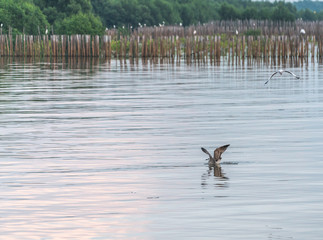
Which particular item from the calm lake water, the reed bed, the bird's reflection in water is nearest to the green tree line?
the reed bed

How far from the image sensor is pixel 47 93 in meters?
30.2

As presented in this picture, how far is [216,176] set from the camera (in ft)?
42.9

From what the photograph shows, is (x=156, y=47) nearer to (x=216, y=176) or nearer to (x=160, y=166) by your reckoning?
(x=160, y=166)

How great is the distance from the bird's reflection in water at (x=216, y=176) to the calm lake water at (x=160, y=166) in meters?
0.04

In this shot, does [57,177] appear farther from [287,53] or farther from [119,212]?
[287,53]

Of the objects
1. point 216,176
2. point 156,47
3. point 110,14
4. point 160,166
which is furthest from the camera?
point 110,14

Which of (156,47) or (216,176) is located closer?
(216,176)

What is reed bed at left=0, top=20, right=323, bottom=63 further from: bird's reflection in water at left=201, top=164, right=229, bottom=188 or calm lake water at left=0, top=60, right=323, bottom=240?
bird's reflection in water at left=201, top=164, right=229, bottom=188

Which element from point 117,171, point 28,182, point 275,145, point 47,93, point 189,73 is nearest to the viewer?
point 28,182

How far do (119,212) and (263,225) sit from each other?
166cm

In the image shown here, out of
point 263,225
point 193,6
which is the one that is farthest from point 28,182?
point 193,6

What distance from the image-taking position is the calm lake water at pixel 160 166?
9805 millimetres

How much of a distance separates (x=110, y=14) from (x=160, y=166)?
99836mm

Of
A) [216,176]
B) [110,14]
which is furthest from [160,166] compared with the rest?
[110,14]
